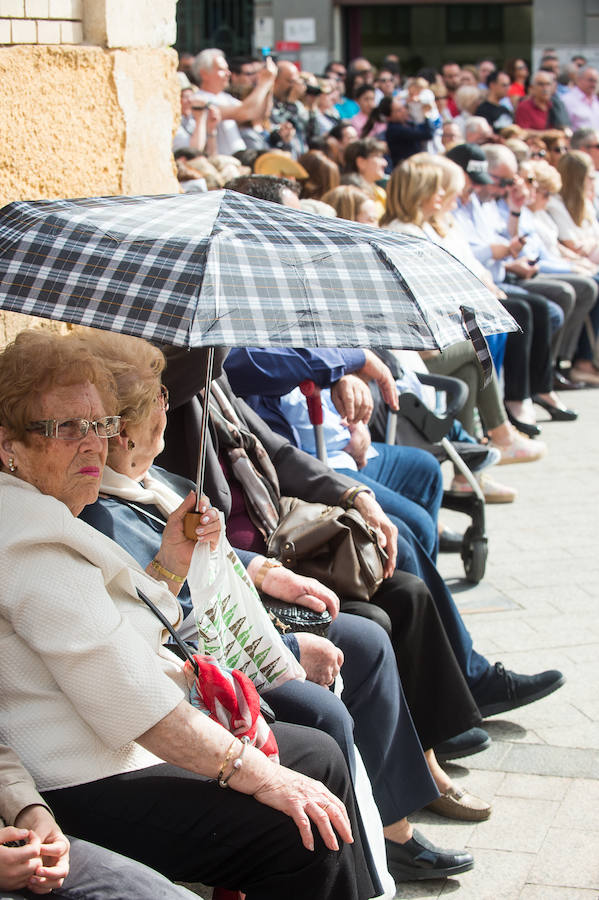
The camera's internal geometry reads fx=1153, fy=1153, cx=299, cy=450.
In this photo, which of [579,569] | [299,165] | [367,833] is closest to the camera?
[367,833]

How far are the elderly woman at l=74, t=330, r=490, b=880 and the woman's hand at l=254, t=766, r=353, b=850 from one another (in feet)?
1.20

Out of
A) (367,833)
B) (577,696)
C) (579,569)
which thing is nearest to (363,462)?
(577,696)

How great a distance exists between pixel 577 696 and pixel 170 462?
5.66 feet

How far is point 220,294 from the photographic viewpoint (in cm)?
218

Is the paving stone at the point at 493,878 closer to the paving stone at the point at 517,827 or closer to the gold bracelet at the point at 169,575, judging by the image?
the paving stone at the point at 517,827

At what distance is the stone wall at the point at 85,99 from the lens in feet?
11.6

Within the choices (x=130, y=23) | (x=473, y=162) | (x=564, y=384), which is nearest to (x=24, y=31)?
(x=130, y=23)

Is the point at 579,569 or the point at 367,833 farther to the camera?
the point at 579,569

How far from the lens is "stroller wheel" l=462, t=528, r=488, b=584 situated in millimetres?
4995

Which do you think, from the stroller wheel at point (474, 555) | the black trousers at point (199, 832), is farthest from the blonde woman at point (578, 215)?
the black trousers at point (199, 832)

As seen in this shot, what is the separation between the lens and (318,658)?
2.77 m

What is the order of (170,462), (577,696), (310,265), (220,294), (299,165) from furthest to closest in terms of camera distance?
(299,165)
(577,696)
(170,462)
(310,265)
(220,294)

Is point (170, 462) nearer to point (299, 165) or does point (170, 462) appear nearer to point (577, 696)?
point (577, 696)

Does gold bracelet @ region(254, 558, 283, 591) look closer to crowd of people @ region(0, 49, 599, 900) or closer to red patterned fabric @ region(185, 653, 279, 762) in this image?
crowd of people @ region(0, 49, 599, 900)
